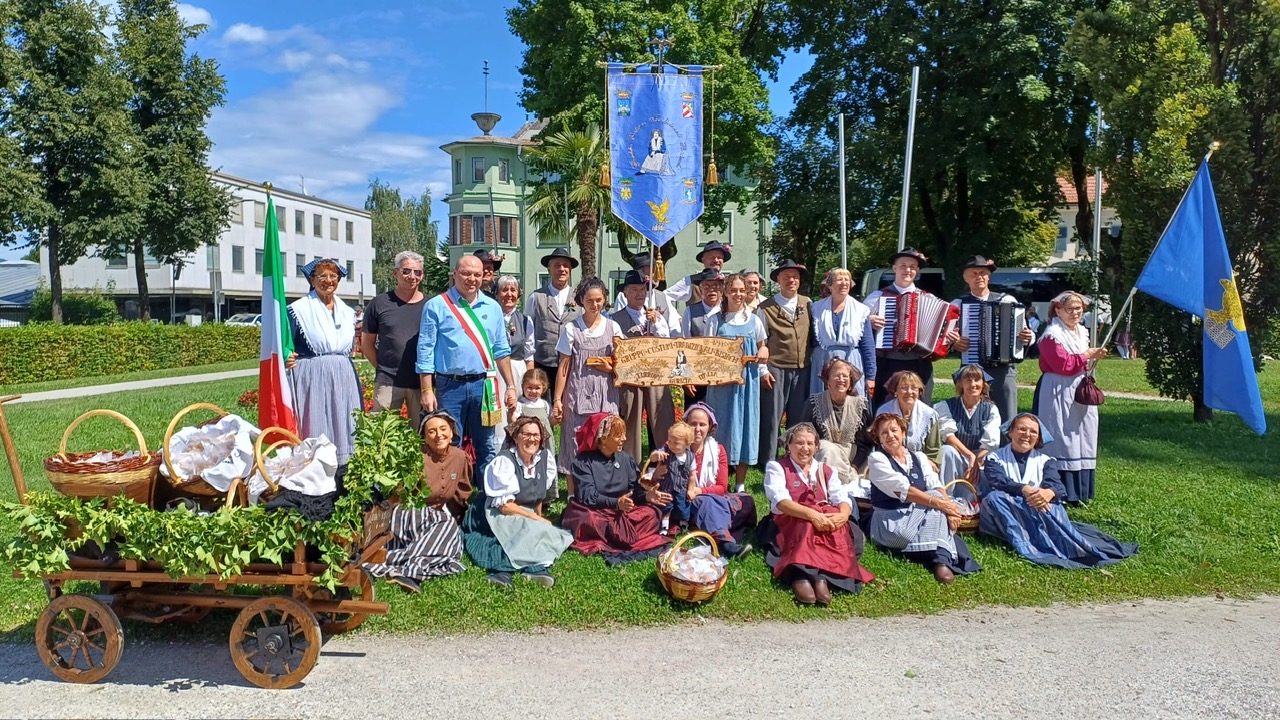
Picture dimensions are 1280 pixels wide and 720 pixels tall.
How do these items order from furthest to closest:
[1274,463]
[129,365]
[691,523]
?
[129,365]
[1274,463]
[691,523]

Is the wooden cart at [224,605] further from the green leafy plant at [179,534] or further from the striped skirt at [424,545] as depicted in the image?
the striped skirt at [424,545]

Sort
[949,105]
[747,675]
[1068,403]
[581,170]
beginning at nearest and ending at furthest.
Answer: [747,675] < [1068,403] < [949,105] < [581,170]

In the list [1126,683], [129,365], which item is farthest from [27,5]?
[1126,683]

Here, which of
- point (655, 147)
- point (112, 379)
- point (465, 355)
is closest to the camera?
point (465, 355)

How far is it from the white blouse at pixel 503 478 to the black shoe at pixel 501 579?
55cm

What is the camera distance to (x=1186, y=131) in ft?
34.4

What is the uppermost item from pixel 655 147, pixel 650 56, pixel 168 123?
pixel 650 56

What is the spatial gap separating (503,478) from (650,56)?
20963 mm

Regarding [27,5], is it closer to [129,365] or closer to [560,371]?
[129,365]

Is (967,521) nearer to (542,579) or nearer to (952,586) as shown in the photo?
(952,586)

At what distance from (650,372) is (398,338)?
204 cm

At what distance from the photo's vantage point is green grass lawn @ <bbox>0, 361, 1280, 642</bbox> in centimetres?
550

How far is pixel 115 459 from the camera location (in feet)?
16.4

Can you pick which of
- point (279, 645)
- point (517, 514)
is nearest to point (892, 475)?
point (517, 514)
